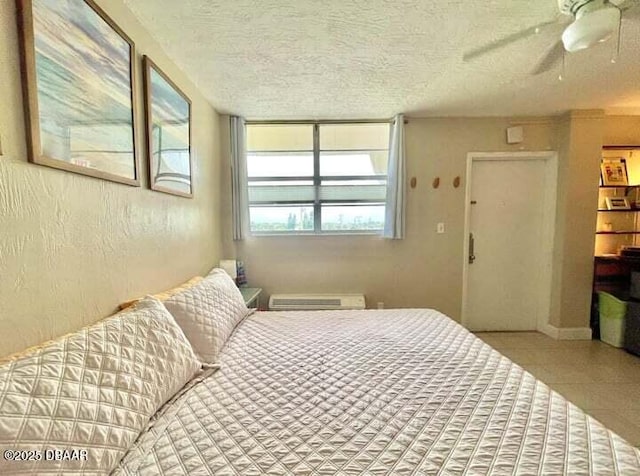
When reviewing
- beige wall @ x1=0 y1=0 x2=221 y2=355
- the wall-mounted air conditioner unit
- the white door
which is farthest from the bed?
the white door

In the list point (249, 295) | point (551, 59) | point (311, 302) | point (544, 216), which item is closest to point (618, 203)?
point (544, 216)

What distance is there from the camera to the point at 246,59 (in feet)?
6.53

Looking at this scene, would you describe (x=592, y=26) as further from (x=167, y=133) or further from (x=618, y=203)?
(x=618, y=203)

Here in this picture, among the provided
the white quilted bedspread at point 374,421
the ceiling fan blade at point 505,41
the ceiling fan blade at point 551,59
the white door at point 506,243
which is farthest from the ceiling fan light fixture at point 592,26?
the white door at point 506,243

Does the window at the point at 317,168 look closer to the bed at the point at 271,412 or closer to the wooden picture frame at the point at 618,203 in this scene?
the bed at the point at 271,412

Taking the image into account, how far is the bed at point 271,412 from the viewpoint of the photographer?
0.76 m

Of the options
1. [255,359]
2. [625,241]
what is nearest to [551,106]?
[625,241]

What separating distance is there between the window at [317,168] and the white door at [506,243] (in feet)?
3.67

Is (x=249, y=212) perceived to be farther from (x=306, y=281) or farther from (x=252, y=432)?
(x=252, y=432)

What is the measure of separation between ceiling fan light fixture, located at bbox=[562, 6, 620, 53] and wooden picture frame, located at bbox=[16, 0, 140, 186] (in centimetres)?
218

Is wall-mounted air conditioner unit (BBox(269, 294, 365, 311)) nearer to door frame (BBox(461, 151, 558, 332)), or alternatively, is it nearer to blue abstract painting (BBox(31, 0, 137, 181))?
door frame (BBox(461, 151, 558, 332))

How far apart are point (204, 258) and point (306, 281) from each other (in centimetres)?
118

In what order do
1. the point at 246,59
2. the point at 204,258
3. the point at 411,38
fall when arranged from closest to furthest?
the point at 411,38 → the point at 246,59 → the point at 204,258

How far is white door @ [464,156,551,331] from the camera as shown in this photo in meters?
3.36
